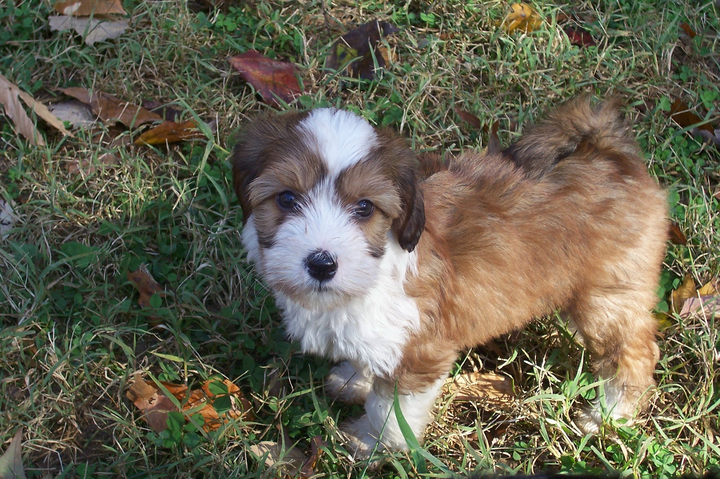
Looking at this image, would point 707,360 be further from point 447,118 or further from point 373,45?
point 373,45

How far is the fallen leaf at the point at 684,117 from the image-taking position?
14.4 feet

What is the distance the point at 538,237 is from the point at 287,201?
3.74ft

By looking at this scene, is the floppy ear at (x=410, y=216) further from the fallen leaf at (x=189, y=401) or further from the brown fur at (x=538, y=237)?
the fallen leaf at (x=189, y=401)

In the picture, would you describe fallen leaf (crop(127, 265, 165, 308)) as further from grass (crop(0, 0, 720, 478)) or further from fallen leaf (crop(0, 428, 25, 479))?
fallen leaf (crop(0, 428, 25, 479))

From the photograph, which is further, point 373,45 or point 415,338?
point 373,45

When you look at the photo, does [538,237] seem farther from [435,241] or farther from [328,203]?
[328,203]

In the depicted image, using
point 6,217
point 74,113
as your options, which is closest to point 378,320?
point 6,217

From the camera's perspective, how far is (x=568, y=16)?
484cm

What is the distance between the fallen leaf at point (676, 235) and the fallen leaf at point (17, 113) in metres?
4.01

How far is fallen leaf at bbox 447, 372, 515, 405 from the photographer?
3.52 meters

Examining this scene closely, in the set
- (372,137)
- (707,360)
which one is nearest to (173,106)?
(372,137)

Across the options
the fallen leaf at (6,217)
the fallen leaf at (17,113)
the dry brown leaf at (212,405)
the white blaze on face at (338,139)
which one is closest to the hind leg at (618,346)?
the white blaze on face at (338,139)

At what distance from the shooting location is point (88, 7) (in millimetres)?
4680

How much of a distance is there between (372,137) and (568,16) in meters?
2.99
